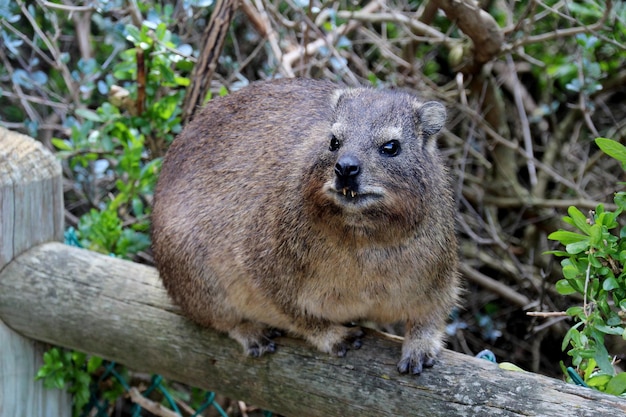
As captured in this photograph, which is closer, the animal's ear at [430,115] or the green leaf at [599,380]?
the green leaf at [599,380]

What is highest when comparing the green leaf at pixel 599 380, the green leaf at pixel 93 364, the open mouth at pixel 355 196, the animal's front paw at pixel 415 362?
the open mouth at pixel 355 196

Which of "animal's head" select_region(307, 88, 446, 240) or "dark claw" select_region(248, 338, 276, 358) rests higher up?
"animal's head" select_region(307, 88, 446, 240)

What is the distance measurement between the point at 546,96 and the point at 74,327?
392 cm

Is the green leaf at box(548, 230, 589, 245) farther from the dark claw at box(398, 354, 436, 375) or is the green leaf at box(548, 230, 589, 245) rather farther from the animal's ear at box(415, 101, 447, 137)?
the animal's ear at box(415, 101, 447, 137)

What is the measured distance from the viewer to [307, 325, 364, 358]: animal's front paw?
9.71ft

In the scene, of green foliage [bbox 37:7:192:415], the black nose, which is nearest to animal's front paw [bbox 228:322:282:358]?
the black nose

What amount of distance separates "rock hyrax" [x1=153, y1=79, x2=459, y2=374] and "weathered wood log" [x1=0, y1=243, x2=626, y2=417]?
73 mm

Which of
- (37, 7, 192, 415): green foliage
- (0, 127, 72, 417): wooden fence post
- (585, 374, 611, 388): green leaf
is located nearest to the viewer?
(585, 374, 611, 388): green leaf

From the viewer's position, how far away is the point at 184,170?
3.65 m

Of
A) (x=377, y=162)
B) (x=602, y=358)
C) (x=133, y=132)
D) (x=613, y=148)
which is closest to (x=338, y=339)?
(x=377, y=162)

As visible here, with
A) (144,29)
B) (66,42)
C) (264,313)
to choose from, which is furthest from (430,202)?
(66,42)

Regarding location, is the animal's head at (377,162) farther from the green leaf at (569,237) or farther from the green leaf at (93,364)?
the green leaf at (93,364)

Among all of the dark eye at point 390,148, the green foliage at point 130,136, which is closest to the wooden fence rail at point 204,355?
the green foliage at point 130,136

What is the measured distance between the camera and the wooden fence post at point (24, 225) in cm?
333
